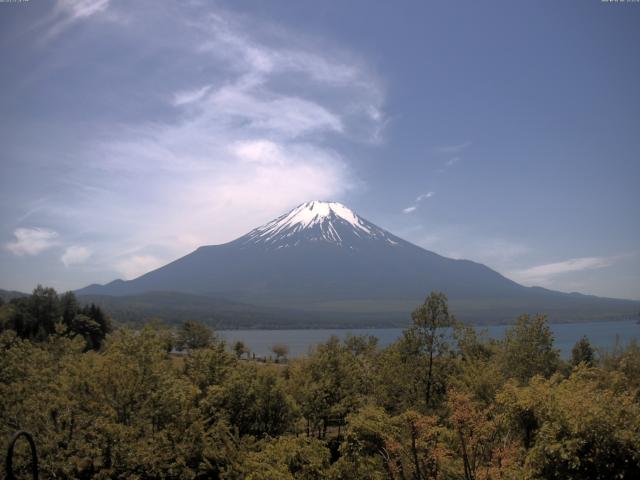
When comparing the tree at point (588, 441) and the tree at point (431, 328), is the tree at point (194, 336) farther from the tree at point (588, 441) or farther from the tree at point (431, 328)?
the tree at point (588, 441)

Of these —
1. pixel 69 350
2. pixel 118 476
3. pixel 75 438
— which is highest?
pixel 69 350

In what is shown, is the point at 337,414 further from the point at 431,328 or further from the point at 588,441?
the point at 588,441

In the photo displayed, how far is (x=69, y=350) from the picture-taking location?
2588cm

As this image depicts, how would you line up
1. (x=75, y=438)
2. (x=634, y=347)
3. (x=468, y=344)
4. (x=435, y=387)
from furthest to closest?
(x=634, y=347) < (x=468, y=344) < (x=435, y=387) < (x=75, y=438)

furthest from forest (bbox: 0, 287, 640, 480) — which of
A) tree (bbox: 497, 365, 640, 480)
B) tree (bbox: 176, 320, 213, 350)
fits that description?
tree (bbox: 176, 320, 213, 350)

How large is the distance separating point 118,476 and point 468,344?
16.2m

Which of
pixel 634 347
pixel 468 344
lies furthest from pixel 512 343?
pixel 634 347

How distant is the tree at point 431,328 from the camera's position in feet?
71.4

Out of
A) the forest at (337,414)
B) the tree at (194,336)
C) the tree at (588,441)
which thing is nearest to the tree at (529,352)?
the forest at (337,414)

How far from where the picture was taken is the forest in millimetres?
11430

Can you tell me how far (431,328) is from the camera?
21.8 meters

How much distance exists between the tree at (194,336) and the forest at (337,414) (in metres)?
37.1

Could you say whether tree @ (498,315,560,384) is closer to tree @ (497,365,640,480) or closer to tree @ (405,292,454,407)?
tree @ (405,292,454,407)

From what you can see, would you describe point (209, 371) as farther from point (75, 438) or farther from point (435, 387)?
point (435, 387)
